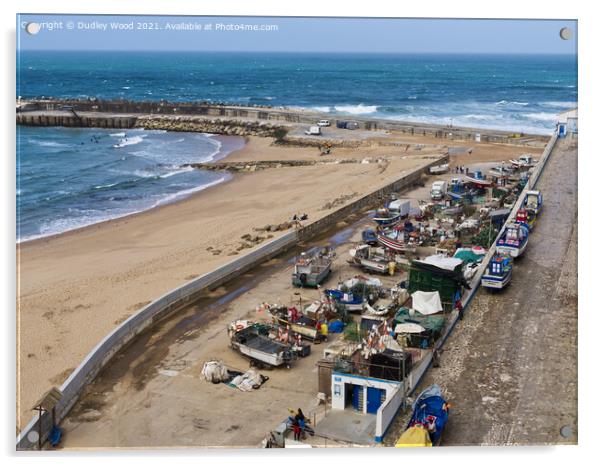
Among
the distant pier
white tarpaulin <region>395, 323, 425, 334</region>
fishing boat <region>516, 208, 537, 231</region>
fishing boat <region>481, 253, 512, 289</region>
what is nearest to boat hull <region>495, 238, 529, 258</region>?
fishing boat <region>481, 253, 512, 289</region>

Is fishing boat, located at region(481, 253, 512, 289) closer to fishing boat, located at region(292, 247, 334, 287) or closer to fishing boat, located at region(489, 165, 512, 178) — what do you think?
fishing boat, located at region(292, 247, 334, 287)

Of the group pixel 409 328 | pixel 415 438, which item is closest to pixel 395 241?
pixel 409 328

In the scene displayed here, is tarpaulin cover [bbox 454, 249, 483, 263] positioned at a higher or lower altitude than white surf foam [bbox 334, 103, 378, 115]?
lower

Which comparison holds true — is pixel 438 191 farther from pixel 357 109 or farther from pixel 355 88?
pixel 355 88

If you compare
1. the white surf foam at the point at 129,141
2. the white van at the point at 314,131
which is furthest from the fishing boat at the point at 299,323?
the white surf foam at the point at 129,141

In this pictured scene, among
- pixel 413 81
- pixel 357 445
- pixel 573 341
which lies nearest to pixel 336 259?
pixel 573 341

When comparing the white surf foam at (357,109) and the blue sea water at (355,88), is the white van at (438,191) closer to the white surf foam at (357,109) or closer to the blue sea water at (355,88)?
the blue sea water at (355,88)
